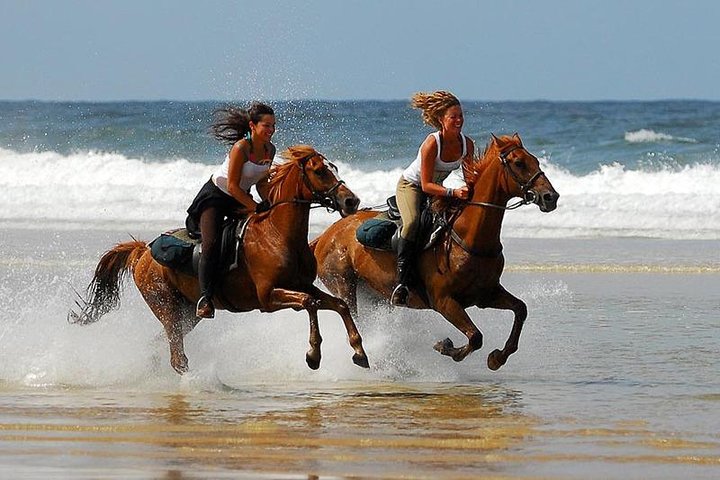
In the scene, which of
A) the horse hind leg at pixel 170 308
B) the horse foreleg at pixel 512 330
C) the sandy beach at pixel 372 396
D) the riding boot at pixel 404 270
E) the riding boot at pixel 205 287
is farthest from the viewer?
the riding boot at pixel 404 270

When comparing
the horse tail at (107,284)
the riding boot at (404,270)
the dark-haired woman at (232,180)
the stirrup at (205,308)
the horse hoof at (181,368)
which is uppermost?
the dark-haired woman at (232,180)

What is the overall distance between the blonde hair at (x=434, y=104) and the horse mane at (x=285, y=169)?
1.03 m

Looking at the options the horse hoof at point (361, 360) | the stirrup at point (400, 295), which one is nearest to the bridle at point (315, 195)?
the horse hoof at point (361, 360)

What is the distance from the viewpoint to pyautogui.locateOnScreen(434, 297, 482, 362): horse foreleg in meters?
10.4

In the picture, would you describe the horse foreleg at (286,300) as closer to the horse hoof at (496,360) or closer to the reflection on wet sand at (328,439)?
the reflection on wet sand at (328,439)

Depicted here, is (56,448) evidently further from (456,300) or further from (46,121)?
(46,121)

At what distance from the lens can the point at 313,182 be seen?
9.99 metres

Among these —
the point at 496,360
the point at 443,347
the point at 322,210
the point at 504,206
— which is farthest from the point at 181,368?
the point at 322,210

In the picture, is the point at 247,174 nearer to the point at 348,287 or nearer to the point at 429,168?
the point at 429,168

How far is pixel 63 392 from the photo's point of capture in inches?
396

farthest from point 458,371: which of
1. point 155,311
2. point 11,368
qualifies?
point 11,368

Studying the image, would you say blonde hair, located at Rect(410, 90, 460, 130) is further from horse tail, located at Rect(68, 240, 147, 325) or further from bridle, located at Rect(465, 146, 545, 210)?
horse tail, located at Rect(68, 240, 147, 325)

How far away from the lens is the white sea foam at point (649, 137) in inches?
1674

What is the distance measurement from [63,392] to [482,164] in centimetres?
337
